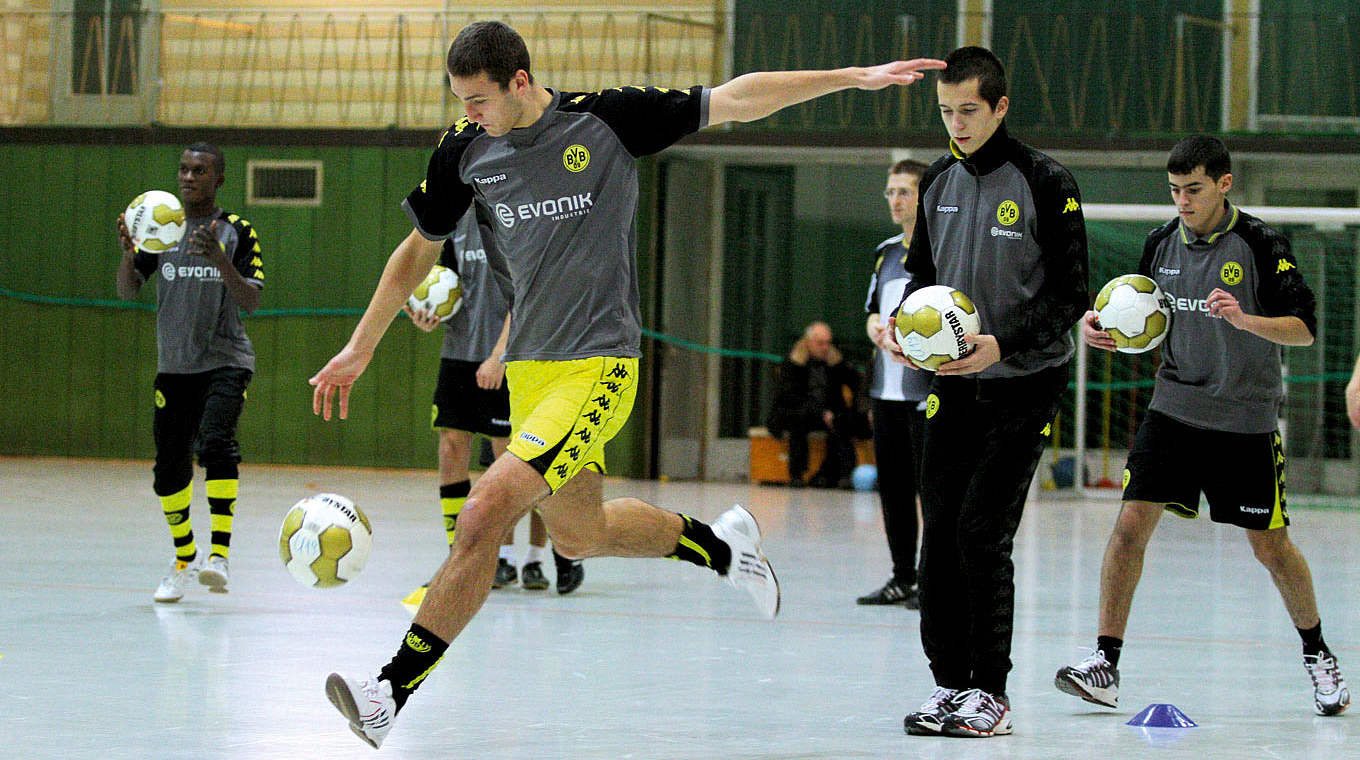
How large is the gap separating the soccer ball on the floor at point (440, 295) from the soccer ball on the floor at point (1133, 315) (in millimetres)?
3351

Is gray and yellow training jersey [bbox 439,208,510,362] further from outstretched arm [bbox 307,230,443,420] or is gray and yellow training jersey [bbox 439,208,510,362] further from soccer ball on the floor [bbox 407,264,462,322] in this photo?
outstretched arm [bbox 307,230,443,420]

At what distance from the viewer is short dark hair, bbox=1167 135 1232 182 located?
4.93 m

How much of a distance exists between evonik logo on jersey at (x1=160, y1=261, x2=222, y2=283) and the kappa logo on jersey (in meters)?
4.09

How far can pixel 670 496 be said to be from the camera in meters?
13.7

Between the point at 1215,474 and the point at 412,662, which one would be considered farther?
the point at 1215,474

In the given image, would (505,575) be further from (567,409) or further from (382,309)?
(567,409)

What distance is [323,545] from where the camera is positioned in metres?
4.40

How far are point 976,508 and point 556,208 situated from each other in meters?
1.45

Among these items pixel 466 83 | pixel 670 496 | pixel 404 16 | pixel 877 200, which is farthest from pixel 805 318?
pixel 466 83

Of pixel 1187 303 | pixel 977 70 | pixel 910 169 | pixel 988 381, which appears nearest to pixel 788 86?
pixel 977 70

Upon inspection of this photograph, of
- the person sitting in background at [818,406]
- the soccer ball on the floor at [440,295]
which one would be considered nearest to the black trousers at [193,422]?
the soccer ball on the floor at [440,295]

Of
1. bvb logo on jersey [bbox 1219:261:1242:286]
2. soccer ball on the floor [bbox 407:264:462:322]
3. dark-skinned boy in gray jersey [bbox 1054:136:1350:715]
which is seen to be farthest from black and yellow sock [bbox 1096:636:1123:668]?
soccer ball on the floor [bbox 407:264:462:322]

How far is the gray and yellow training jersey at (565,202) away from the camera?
4316 mm

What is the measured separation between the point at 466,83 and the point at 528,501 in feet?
3.62
